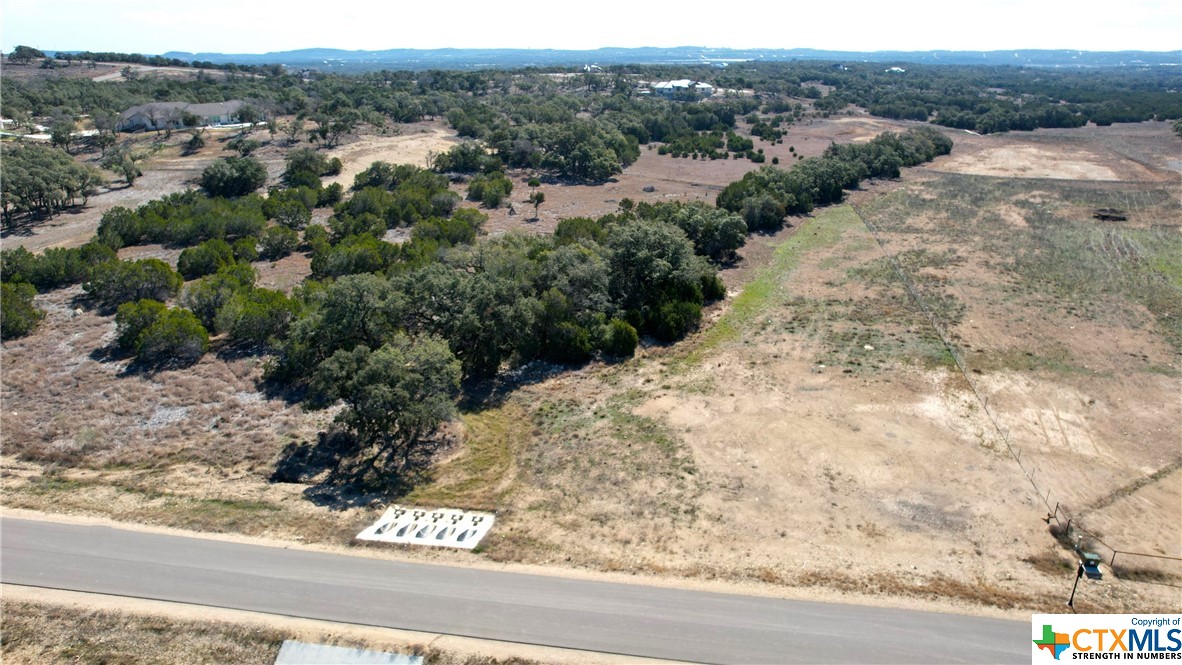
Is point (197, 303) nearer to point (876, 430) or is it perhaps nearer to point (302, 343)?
point (302, 343)

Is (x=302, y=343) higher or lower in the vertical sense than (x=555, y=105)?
lower

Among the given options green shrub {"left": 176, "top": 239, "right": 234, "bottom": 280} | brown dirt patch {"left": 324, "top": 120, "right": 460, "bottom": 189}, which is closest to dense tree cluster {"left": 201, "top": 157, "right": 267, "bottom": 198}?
brown dirt patch {"left": 324, "top": 120, "right": 460, "bottom": 189}

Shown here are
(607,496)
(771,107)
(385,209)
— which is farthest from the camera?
(771,107)

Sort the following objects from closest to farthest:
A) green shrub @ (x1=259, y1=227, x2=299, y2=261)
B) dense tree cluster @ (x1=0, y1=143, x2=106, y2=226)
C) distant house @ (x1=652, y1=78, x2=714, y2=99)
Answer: green shrub @ (x1=259, y1=227, x2=299, y2=261), dense tree cluster @ (x1=0, y1=143, x2=106, y2=226), distant house @ (x1=652, y1=78, x2=714, y2=99)

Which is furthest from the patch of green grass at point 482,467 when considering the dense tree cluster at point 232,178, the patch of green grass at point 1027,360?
the dense tree cluster at point 232,178

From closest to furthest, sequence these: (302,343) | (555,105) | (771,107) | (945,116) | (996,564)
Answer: (996,564) → (302,343) → (555,105) → (945,116) → (771,107)

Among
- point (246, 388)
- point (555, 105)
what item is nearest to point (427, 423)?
point (246, 388)

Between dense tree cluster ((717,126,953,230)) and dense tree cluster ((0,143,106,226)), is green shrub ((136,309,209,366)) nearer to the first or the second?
dense tree cluster ((0,143,106,226))

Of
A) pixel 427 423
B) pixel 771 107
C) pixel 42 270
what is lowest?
pixel 427 423
